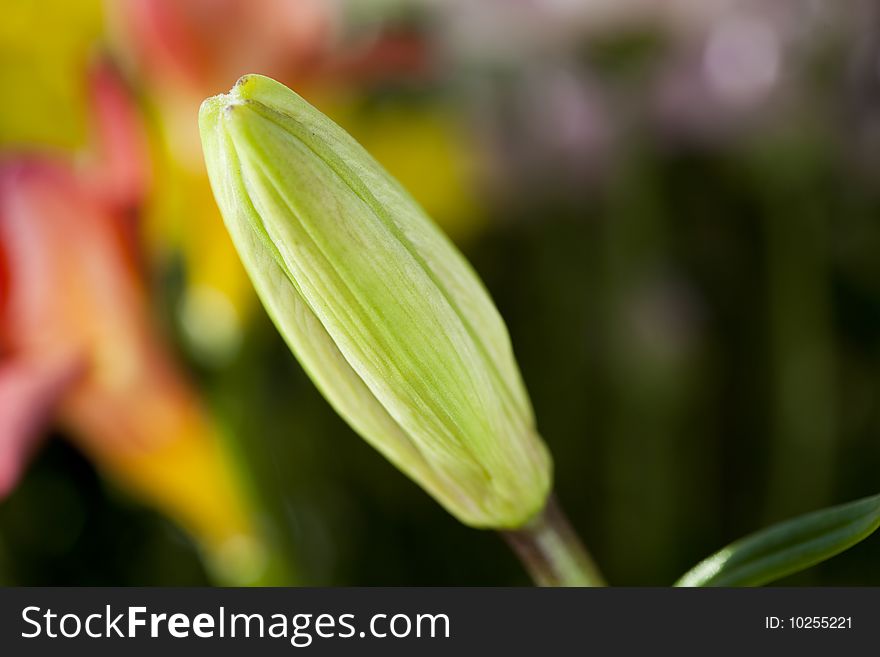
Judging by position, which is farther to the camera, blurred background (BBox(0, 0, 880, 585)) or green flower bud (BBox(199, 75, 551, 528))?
blurred background (BBox(0, 0, 880, 585))

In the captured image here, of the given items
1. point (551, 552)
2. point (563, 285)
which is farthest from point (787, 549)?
point (563, 285)

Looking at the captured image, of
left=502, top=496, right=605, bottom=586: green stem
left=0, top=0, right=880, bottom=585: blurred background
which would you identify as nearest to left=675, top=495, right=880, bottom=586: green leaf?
left=502, top=496, right=605, bottom=586: green stem

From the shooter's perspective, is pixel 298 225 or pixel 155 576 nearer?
pixel 298 225

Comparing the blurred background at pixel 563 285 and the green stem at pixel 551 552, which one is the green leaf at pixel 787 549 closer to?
the green stem at pixel 551 552

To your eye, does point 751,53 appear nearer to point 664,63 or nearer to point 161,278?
point 664,63

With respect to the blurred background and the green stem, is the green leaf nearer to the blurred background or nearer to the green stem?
the green stem

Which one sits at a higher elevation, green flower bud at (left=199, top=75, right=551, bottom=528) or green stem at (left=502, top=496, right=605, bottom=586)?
green flower bud at (left=199, top=75, right=551, bottom=528)

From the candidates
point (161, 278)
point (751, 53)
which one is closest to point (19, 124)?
point (161, 278)
